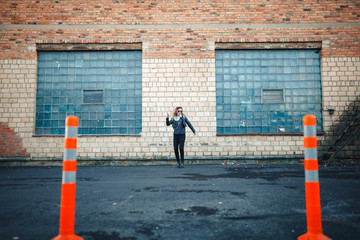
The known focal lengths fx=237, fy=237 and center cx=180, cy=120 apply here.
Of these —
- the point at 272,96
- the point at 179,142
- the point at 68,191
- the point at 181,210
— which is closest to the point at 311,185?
the point at 181,210

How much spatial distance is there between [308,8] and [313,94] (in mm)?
3388

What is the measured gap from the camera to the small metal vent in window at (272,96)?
9.37 meters

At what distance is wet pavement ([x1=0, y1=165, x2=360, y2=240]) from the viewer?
7.90 ft

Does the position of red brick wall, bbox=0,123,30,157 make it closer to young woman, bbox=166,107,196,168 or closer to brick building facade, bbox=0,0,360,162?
brick building facade, bbox=0,0,360,162

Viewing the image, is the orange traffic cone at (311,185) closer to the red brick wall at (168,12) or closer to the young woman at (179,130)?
the young woman at (179,130)

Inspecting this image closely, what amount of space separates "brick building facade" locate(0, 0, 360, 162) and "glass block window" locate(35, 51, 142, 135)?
4 cm

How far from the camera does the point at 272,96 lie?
9398 mm

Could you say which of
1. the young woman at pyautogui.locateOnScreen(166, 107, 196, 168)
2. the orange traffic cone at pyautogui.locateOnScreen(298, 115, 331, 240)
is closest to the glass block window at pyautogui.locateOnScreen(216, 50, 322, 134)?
the young woman at pyautogui.locateOnScreen(166, 107, 196, 168)

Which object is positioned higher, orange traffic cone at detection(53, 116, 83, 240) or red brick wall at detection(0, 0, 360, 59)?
red brick wall at detection(0, 0, 360, 59)

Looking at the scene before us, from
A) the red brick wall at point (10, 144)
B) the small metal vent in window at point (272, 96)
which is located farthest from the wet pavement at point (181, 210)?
the small metal vent in window at point (272, 96)

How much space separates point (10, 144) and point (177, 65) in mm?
6965

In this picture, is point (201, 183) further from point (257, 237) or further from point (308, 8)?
point (308, 8)

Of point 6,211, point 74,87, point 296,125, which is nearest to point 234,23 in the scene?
point 296,125

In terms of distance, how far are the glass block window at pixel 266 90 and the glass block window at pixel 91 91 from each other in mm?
3414
